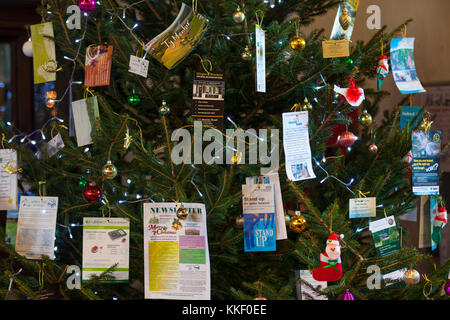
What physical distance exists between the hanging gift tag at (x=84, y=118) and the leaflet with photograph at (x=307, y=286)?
790mm

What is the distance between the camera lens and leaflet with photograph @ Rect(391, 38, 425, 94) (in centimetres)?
167

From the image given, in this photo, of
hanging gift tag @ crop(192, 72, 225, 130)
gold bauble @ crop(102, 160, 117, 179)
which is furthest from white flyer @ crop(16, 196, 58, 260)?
hanging gift tag @ crop(192, 72, 225, 130)

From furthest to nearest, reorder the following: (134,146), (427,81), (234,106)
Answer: (427,81), (234,106), (134,146)

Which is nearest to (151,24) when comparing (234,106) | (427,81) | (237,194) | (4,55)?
(234,106)

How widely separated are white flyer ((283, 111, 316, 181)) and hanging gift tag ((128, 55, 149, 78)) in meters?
0.46

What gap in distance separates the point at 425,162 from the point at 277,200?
585mm

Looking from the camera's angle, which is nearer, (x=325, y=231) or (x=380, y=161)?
(x=325, y=231)

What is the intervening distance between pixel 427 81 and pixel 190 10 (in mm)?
1939

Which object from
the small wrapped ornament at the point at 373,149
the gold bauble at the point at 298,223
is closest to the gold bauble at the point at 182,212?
the gold bauble at the point at 298,223

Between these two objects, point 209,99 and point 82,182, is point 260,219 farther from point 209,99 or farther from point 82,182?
point 82,182

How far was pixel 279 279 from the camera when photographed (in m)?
1.64

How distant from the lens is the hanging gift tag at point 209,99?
149cm

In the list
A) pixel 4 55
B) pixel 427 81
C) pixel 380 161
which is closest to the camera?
pixel 380 161

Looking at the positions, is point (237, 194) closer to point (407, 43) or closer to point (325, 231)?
point (325, 231)
